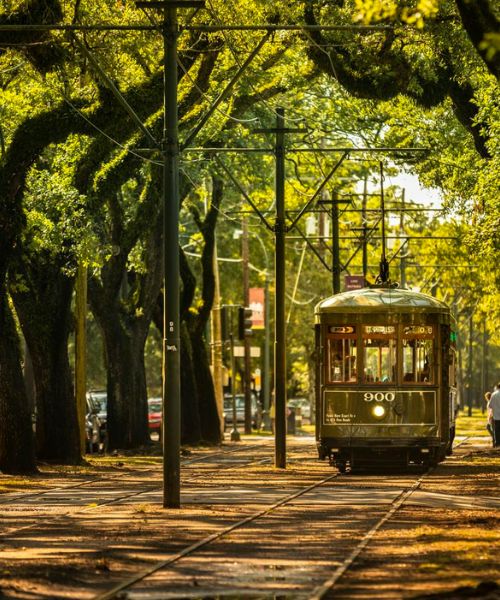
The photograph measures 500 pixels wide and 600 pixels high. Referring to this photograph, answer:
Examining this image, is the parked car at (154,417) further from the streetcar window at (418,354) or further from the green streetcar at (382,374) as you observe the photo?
the streetcar window at (418,354)

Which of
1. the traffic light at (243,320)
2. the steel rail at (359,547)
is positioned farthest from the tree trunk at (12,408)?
the traffic light at (243,320)

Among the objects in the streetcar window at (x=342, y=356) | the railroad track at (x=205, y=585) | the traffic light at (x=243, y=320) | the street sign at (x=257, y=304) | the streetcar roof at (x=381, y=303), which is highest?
the street sign at (x=257, y=304)

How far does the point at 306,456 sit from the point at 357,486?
1282cm

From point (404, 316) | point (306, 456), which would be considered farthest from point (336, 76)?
point (306, 456)

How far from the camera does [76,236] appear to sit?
31.8 meters

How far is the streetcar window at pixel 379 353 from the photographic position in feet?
97.2

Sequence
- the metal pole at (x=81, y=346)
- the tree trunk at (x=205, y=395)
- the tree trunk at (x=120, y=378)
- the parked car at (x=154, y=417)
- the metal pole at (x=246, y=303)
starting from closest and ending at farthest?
the metal pole at (x=81, y=346), the tree trunk at (x=120, y=378), the tree trunk at (x=205, y=395), the parked car at (x=154, y=417), the metal pole at (x=246, y=303)

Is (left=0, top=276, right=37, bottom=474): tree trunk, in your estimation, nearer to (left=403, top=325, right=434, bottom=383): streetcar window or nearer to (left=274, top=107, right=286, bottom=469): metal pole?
(left=274, top=107, right=286, bottom=469): metal pole

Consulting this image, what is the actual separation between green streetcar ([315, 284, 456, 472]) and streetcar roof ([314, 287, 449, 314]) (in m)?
0.02

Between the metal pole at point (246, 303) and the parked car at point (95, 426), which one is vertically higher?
the metal pole at point (246, 303)

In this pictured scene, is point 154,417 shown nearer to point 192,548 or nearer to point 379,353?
point 379,353

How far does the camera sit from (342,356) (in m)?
29.8

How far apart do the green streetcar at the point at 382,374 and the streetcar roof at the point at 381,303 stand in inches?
0.7

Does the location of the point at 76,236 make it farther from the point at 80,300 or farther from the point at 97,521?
the point at 97,521
